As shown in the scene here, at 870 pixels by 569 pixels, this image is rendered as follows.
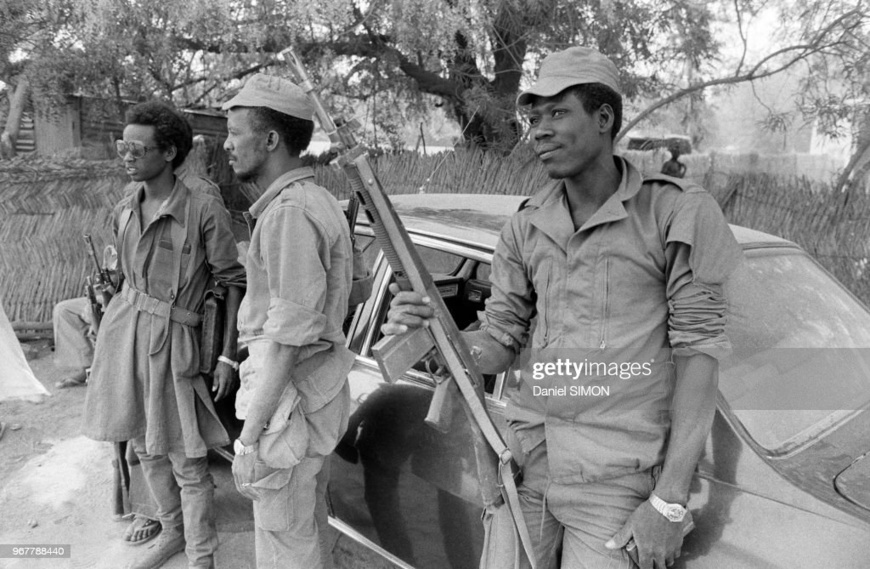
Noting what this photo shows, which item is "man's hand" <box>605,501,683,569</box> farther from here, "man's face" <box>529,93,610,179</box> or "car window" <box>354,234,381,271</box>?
"car window" <box>354,234,381,271</box>

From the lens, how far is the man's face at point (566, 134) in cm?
167

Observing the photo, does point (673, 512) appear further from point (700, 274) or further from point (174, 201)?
point (174, 201)

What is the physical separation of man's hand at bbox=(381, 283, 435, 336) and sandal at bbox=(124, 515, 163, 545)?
2410 mm

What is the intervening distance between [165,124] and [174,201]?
0.34 m

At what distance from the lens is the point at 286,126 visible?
2.22 m

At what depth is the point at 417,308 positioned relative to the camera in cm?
165

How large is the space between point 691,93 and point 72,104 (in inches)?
288

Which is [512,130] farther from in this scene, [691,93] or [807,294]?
[807,294]

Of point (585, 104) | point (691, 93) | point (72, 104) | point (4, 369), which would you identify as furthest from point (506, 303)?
point (72, 104)

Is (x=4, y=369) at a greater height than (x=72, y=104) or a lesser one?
lesser

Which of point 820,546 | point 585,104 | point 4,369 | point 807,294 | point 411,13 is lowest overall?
point 4,369

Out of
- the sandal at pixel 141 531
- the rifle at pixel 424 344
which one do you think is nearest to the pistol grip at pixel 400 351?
the rifle at pixel 424 344

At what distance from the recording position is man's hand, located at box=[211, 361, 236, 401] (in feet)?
9.18

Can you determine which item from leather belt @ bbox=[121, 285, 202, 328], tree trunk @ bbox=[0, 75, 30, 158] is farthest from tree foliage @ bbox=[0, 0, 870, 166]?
leather belt @ bbox=[121, 285, 202, 328]
